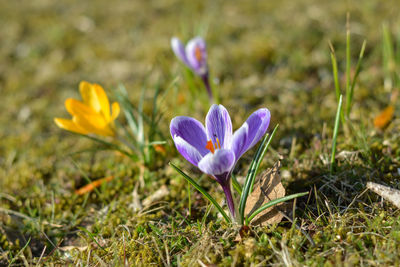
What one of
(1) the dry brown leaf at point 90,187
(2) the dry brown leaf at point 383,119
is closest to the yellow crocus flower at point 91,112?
(1) the dry brown leaf at point 90,187

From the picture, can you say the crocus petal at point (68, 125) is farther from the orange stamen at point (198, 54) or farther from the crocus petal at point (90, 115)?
the orange stamen at point (198, 54)

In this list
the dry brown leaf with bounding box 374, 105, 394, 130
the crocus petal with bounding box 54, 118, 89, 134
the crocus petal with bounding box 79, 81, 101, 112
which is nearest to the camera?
the crocus petal with bounding box 54, 118, 89, 134

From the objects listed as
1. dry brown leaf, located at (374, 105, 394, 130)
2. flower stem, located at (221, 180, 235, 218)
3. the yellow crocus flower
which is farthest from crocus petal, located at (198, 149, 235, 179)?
dry brown leaf, located at (374, 105, 394, 130)

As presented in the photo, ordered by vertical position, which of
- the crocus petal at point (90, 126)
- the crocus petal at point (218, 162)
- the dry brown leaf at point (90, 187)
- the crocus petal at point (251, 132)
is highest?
the crocus petal at point (251, 132)

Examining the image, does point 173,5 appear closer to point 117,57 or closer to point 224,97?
point 117,57

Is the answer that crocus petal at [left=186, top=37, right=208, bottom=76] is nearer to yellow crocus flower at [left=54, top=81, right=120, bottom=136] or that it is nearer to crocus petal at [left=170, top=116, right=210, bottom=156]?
yellow crocus flower at [left=54, top=81, right=120, bottom=136]
